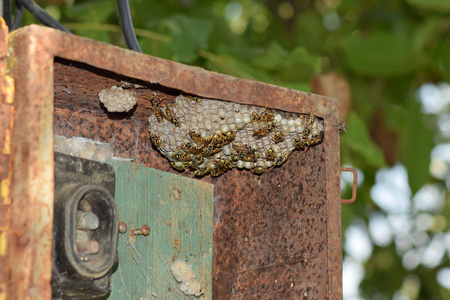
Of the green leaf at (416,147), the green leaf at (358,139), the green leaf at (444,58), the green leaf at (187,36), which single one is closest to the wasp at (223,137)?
the green leaf at (187,36)

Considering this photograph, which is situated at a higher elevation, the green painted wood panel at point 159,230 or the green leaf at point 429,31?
the green leaf at point 429,31

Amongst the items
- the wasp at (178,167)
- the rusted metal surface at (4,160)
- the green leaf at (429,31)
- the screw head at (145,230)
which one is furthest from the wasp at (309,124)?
the green leaf at (429,31)

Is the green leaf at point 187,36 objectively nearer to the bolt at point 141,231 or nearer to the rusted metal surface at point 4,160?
the bolt at point 141,231

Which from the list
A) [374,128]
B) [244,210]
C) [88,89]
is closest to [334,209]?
[244,210]

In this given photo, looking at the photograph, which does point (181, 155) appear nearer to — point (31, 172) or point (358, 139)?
point (31, 172)

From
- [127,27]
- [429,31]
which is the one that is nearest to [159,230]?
[127,27]

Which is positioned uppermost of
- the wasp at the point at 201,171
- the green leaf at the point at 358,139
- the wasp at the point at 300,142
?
the green leaf at the point at 358,139

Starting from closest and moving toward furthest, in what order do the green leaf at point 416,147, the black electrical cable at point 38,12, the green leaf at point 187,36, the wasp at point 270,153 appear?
the black electrical cable at point 38,12, the wasp at point 270,153, the green leaf at point 187,36, the green leaf at point 416,147

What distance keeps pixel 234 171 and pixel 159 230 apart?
319 millimetres

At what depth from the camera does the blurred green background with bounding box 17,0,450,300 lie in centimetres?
240

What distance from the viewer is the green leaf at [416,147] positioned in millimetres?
3041

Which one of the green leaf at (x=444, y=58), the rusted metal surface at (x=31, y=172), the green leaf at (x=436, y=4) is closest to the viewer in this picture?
the rusted metal surface at (x=31, y=172)

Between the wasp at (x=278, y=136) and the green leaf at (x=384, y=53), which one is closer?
the wasp at (x=278, y=136)

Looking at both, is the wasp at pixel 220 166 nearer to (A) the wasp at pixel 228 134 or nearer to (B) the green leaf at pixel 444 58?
(A) the wasp at pixel 228 134
